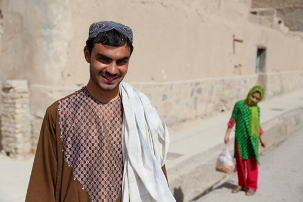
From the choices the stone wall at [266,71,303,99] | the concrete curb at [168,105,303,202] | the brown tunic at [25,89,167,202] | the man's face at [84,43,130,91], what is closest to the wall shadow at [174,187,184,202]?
the concrete curb at [168,105,303,202]

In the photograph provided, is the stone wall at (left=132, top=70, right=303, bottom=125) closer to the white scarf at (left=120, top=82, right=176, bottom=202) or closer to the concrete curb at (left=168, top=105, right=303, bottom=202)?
the concrete curb at (left=168, top=105, right=303, bottom=202)

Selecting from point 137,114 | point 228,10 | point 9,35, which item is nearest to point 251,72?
point 228,10

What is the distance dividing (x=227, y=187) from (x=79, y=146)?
3502mm

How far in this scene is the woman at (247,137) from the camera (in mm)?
4309

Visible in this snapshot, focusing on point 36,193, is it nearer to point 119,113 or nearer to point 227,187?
point 119,113

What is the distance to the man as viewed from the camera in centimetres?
154

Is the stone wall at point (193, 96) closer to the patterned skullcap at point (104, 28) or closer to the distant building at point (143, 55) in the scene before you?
the distant building at point (143, 55)

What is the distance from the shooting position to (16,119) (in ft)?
14.1

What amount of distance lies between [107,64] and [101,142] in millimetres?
343

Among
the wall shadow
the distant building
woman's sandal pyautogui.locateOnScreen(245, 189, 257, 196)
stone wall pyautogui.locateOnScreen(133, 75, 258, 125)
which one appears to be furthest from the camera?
stone wall pyautogui.locateOnScreen(133, 75, 258, 125)

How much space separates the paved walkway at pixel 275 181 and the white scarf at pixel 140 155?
252 centimetres

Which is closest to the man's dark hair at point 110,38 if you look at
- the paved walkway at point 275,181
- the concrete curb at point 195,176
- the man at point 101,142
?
the man at point 101,142

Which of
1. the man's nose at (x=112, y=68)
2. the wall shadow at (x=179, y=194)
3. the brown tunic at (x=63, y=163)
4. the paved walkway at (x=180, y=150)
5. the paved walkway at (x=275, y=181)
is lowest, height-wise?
the paved walkway at (x=275, y=181)

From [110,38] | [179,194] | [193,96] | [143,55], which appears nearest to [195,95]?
[193,96]
